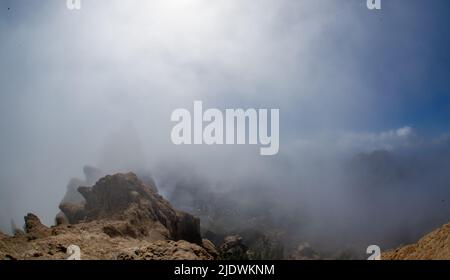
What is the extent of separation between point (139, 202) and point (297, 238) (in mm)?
70350

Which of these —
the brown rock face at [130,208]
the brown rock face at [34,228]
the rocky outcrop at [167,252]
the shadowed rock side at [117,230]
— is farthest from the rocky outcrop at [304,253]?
the rocky outcrop at [167,252]

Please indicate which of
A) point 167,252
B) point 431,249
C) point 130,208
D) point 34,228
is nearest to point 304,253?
point 130,208

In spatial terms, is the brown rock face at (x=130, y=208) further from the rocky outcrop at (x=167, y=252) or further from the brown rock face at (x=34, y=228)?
the rocky outcrop at (x=167, y=252)

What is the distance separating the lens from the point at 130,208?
2605 cm

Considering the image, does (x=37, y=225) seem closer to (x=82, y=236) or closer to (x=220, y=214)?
(x=82, y=236)

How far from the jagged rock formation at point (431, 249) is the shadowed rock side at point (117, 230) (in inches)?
293

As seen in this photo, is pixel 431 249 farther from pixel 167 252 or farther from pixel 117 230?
pixel 117 230

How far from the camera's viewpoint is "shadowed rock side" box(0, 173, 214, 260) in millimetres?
14016

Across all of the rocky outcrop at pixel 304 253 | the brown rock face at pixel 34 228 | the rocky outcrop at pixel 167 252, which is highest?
the brown rock face at pixel 34 228

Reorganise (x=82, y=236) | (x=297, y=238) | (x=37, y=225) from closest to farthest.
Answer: (x=82, y=236) < (x=37, y=225) < (x=297, y=238)

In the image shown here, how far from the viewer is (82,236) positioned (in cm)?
1766

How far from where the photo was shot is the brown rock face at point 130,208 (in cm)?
2464
